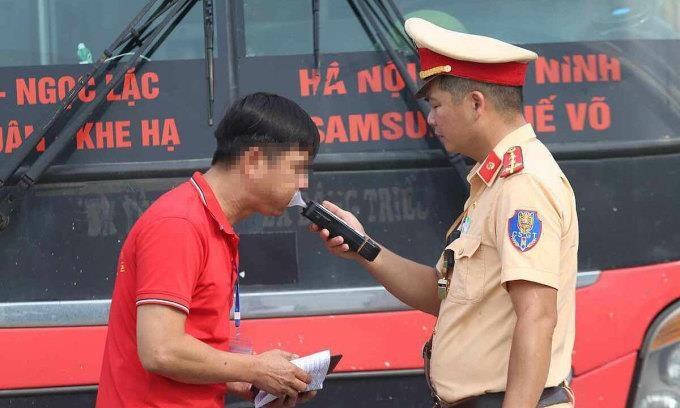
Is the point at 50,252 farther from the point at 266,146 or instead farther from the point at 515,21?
the point at 515,21

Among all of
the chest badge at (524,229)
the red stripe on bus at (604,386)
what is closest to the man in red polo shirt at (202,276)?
the chest badge at (524,229)

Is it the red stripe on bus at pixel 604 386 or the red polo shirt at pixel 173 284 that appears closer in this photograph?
the red polo shirt at pixel 173 284

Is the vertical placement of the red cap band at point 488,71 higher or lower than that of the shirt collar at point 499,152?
higher

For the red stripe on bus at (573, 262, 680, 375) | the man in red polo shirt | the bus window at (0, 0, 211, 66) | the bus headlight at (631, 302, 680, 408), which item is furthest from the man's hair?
the bus headlight at (631, 302, 680, 408)

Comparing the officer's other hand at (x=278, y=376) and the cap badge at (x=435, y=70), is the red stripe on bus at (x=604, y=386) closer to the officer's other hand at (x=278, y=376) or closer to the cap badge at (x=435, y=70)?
the officer's other hand at (x=278, y=376)

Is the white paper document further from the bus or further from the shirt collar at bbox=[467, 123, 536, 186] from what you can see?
the shirt collar at bbox=[467, 123, 536, 186]

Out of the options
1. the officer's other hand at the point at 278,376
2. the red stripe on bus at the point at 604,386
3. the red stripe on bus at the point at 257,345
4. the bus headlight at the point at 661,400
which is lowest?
the bus headlight at the point at 661,400

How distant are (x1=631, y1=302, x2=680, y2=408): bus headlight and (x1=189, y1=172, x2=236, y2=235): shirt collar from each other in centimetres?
123

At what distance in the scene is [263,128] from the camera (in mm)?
2191

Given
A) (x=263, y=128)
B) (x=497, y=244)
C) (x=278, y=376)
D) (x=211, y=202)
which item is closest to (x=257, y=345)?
(x=278, y=376)

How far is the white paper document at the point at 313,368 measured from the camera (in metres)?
2.27

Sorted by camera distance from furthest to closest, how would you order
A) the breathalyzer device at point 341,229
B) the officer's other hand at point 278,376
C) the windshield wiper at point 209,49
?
the windshield wiper at point 209,49
the breathalyzer device at point 341,229
the officer's other hand at point 278,376

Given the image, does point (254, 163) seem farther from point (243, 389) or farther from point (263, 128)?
point (243, 389)

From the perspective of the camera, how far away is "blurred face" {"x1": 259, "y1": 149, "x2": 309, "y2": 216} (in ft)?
7.29
